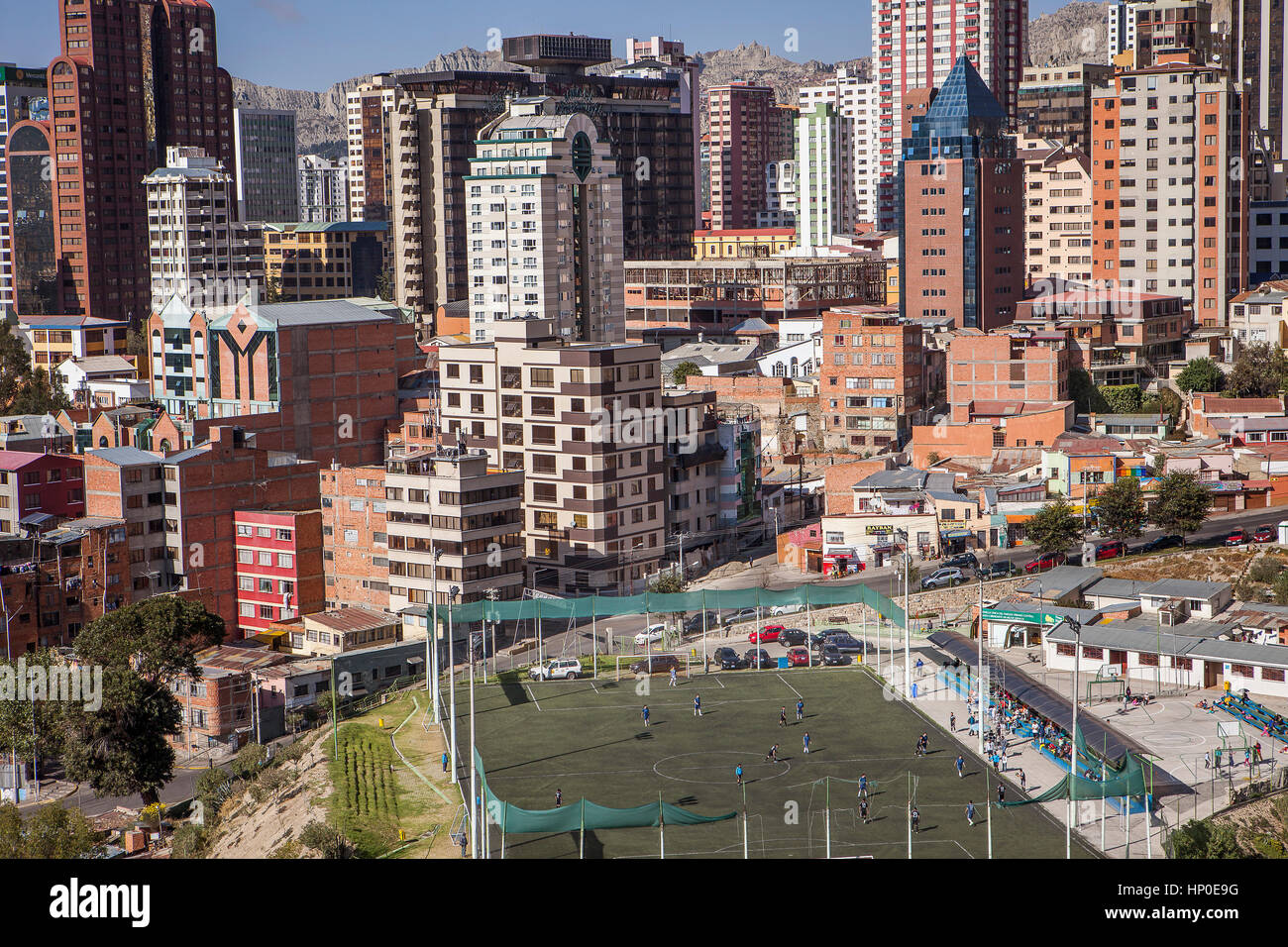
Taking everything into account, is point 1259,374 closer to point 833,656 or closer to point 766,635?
point 766,635

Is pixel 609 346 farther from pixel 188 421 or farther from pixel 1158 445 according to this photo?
pixel 1158 445

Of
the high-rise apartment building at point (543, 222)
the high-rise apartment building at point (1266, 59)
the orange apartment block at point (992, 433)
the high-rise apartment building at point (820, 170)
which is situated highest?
the high-rise apartment building at point (1266, 59)

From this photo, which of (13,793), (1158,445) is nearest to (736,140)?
(1158,445)

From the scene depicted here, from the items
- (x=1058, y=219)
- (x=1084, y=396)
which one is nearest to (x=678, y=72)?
(x=1058, y=219)

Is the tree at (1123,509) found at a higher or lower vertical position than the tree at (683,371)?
lower

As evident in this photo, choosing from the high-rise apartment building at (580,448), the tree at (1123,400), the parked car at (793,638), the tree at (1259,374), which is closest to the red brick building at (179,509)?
the high-rise apartment building at (580,448)

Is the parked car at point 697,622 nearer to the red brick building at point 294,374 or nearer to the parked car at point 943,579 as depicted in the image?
the parked car at point 943,579
